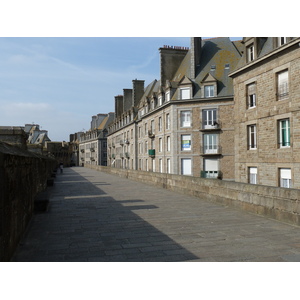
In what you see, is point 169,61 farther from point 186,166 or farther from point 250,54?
point 250,54

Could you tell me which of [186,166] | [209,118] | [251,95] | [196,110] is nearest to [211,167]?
[186,166]

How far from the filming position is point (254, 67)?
18656 millimetres

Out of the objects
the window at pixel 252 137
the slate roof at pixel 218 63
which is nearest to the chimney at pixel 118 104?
the slate roof at pixel 218 63

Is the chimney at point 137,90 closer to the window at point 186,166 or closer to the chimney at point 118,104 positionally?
the chimney at point 118,104

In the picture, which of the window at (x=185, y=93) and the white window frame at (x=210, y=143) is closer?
the white window frame at (x=210, y=143)

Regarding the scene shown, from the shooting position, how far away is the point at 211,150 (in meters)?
30.8

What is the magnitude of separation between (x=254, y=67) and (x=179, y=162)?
49.1ft

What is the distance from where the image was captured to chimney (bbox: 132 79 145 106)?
50219 millimetres

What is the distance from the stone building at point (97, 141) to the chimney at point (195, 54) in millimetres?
47095

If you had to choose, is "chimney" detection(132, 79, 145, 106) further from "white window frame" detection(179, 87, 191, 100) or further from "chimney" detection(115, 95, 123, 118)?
"white window frame" detection(179, 87, 191, 100)

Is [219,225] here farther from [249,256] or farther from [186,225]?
[249,256]

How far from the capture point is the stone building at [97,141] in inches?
3108

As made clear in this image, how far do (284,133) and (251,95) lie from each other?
3674mm

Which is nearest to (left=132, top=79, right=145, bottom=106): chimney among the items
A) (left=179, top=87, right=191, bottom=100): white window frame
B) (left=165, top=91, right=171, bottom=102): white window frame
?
(left=165, top=91, right=171, bottom=102): white window frame
